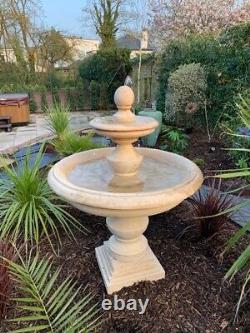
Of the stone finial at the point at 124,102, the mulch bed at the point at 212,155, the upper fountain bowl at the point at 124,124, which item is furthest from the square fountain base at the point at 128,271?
the mulch bed at the point at 212,155

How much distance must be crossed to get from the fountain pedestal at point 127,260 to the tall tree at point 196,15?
930 centimetres

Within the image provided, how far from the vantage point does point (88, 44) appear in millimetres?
13438

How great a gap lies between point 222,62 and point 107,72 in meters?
5.49

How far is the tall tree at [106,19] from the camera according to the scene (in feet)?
36.4

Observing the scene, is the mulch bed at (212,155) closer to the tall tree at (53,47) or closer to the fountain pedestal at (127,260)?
the fountain pedestal at (127,260)

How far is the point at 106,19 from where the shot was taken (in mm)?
11211

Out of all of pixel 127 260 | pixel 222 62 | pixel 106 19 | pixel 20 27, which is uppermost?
pixel 106 19

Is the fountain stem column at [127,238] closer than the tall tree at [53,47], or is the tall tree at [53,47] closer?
the fountain stem column at [127,238]

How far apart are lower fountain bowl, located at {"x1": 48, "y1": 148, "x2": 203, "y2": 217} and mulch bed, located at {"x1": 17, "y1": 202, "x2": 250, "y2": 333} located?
1.98 feet

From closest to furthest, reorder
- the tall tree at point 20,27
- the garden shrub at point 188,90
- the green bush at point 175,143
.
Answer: the green bush at point 175,143
the garden shrub at point 188,90
the tall tree at point 20,27

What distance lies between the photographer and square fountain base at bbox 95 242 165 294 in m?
1.87

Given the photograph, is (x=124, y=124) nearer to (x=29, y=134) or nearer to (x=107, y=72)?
(x=29, y=134)

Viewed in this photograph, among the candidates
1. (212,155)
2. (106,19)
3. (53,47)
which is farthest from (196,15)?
(212,155)

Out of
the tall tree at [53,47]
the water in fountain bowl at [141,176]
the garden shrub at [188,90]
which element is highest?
the tall tree at [53,47]
